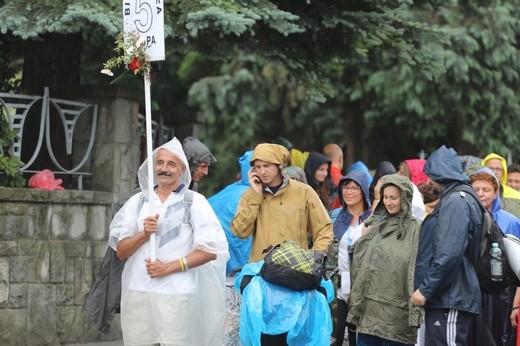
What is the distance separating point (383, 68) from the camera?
73.9 feet

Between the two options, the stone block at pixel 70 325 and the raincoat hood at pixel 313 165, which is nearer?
the stone block at pixel 70 325

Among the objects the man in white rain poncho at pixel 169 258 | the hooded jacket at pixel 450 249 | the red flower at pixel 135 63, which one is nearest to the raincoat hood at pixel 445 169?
the hooded jacket at pixel 450 249

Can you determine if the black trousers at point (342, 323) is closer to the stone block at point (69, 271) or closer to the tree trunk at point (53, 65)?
the stone block at point (69, 271)

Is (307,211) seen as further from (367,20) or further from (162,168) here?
(367,20)

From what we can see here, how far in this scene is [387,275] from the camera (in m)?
9.45

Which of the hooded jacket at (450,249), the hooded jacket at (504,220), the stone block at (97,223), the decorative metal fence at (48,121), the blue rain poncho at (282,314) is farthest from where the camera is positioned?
the stone block at (97,223)

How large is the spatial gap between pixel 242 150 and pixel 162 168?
1658 cm

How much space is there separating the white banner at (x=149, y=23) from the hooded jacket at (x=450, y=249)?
2116mm

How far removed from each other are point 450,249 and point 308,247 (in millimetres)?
1977

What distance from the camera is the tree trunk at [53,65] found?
44.0ft

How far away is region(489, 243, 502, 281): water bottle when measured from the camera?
8734 millimetres

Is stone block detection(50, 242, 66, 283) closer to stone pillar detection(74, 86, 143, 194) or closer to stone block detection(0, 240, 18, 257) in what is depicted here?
stone block detection(0, 240, 18, 257)

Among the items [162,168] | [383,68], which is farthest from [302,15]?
[383,68]

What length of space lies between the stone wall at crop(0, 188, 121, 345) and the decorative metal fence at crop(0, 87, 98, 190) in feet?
1.42
